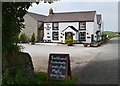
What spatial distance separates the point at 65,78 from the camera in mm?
9336

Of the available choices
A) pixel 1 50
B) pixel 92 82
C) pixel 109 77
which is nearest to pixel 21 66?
pixel 1 50

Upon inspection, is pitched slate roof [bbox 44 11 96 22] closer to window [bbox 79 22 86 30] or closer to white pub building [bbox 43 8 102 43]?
white pub building [bbox 43 8 102 43]

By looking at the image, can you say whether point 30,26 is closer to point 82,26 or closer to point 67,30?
point 67,30

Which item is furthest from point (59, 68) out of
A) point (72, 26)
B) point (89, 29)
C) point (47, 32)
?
point (47, 32)

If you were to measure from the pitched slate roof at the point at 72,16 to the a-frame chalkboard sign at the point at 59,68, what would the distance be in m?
30.2

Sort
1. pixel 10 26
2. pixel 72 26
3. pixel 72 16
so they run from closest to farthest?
pixel 10 26 → pixel 72 26 → pixel 72 16

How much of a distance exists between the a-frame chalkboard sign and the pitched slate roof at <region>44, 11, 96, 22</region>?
99.1ft

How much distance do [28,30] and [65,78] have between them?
36.4 meters

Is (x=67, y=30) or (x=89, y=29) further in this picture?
(x=67, y=30)

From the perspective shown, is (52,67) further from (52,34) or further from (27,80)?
(52,34)

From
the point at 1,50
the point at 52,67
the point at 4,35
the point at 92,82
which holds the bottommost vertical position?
the point at 92,82

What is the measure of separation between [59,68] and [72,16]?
33181 mm

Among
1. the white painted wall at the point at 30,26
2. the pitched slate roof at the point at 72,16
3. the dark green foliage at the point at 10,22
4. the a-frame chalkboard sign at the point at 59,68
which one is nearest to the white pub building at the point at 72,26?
the pitched slate roof at the point at 72,16

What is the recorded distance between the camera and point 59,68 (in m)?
9.48
